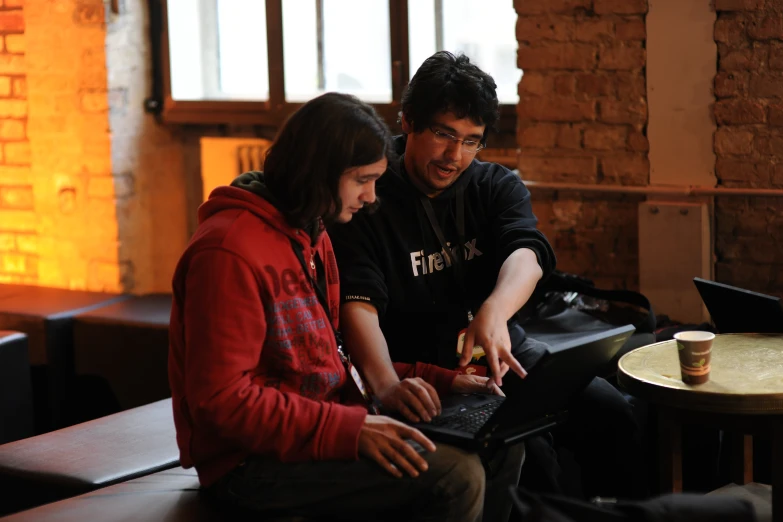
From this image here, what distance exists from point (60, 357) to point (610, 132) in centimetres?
224

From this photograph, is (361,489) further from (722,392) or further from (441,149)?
(441,149)

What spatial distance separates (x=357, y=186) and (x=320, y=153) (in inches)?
4.1

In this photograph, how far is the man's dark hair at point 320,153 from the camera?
191cm

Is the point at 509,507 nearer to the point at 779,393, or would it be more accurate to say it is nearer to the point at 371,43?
the point at 779,393

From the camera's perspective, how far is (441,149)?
7.80ft

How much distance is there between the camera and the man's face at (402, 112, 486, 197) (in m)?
2.36

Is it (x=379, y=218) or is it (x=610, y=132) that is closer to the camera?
(x=379, y=218)

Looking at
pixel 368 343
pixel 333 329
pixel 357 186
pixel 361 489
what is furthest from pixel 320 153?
pixel 361 489

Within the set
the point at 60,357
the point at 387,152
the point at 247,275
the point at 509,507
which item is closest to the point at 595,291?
the point at 509,507

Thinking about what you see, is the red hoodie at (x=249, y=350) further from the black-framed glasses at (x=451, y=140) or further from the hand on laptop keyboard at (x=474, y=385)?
the black-framed glasses at (x=451, y=140)

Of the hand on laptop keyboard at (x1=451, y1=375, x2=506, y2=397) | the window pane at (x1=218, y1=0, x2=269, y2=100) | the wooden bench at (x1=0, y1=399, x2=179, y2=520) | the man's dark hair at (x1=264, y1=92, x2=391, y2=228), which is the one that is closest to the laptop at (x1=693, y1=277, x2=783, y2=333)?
the hand on laptop keyboard at (x1=451, y1=375, x2=506, y2=397)

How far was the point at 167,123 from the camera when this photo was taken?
14.9 feet

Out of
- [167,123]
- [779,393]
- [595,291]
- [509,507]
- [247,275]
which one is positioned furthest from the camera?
[167,123]

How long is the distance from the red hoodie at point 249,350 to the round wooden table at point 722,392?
666 mm
